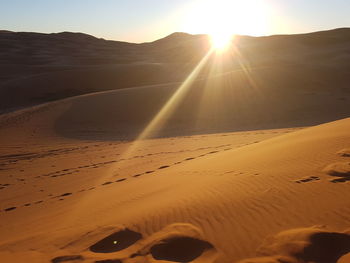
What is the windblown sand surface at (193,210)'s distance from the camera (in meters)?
3.64

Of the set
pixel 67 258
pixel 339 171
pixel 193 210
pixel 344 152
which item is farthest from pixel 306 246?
pixel 344 152

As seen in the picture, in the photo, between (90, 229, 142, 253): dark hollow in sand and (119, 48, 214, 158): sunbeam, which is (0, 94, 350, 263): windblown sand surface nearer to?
(90, 229, 142, 253): dark hollow in sand

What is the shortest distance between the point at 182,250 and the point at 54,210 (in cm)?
291

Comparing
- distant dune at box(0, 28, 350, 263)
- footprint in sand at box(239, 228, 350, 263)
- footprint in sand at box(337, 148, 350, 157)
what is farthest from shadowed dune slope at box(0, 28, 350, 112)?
footprint in sand at box(239, 228, 350, 263)

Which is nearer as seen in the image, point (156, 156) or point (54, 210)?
point (54, 210)

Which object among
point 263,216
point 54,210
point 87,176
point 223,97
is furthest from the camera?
point 223,97

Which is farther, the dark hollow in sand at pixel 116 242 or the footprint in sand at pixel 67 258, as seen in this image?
the dark hollow in sand at pixel 116 242

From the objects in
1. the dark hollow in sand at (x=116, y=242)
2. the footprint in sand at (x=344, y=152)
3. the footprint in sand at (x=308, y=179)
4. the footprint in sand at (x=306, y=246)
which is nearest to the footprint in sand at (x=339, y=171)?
the footprint in sand at (x=308, y=179)

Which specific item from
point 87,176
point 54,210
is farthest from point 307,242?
point 87,176

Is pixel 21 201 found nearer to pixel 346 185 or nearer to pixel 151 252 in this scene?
pixel 151 252

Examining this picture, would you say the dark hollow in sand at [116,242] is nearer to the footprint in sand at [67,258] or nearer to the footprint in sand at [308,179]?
the footprint in sand at [67,258]

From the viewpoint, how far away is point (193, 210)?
4.62 m

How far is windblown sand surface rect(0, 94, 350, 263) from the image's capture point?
3.64 m

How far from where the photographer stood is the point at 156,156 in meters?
10.9
